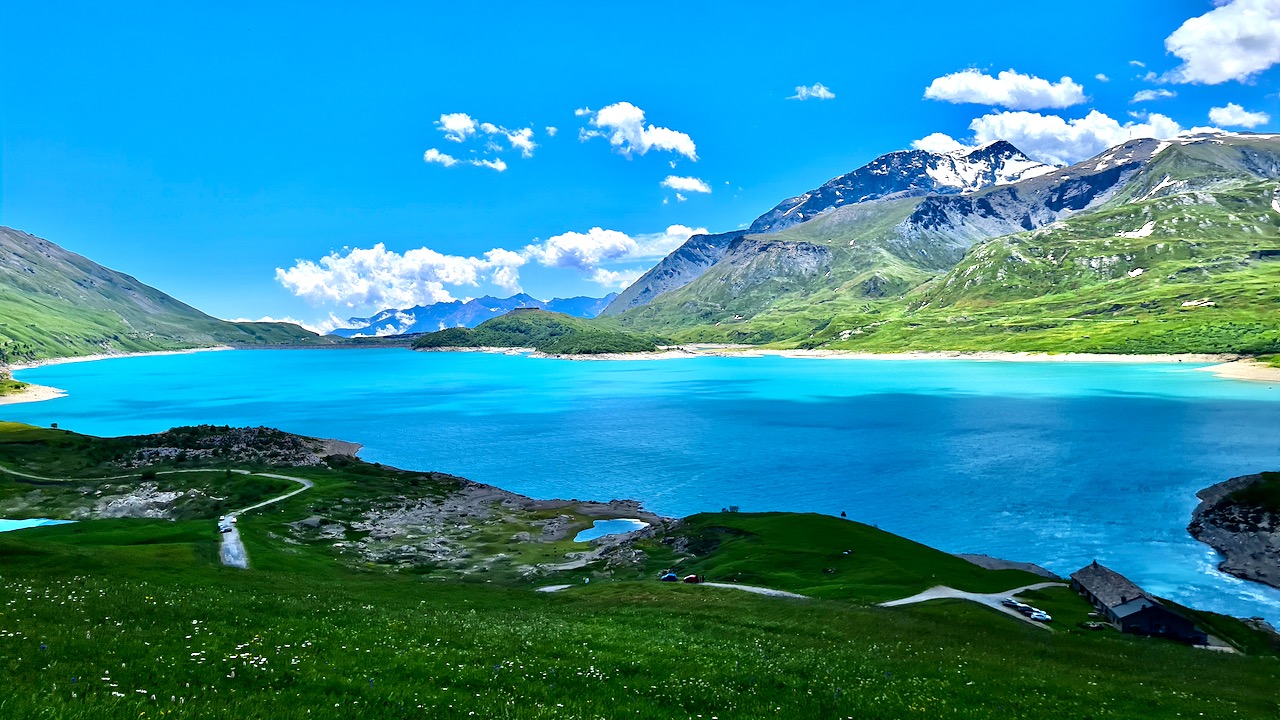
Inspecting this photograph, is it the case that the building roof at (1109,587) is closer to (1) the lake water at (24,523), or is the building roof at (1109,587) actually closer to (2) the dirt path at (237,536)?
(2) the dirt path at (237,536)

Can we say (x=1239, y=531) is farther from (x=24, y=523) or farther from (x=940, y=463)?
(x=24, y=523)

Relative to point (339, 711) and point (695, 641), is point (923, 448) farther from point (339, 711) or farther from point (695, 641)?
point (339, 711)

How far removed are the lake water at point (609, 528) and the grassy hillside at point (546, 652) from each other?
2878 centimetres

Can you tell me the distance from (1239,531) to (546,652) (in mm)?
102196

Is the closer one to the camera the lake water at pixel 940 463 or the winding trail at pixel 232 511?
the winding trail at pixel 232 511

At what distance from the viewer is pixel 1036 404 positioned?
196 metres

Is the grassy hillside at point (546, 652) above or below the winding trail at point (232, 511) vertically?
above

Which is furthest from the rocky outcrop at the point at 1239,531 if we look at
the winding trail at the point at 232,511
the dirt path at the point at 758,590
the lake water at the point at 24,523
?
the lake water at the point at 24,523

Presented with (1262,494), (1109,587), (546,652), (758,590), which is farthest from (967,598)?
(1262,494)

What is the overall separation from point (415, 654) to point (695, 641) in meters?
13.8

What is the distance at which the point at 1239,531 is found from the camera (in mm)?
83000

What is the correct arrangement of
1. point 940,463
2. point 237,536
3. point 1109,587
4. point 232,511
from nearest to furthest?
point 1109,587 < point 237,536 < point 232,511 < point 940,463

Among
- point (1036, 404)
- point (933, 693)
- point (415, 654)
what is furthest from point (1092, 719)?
point (1036, 404)

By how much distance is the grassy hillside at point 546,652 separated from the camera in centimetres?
1452
